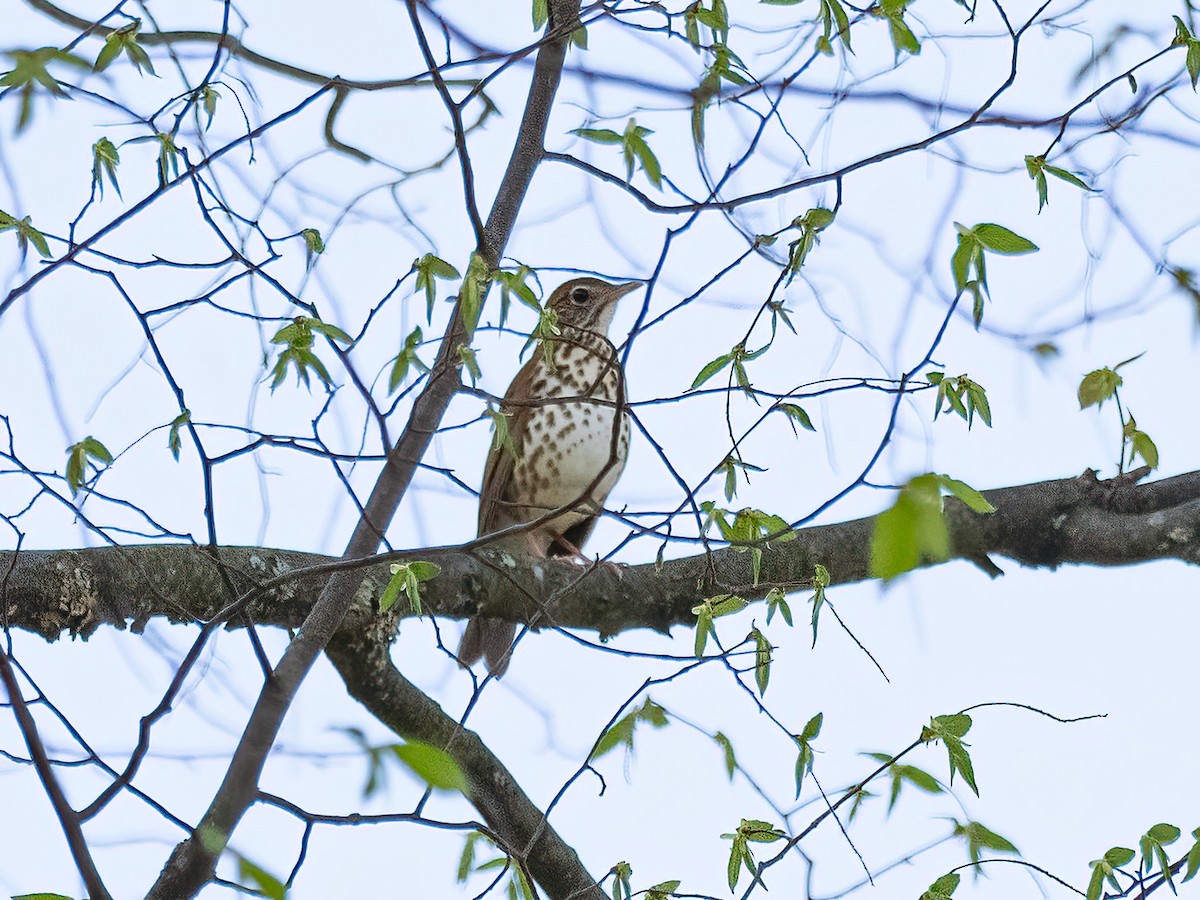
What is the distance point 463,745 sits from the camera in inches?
136

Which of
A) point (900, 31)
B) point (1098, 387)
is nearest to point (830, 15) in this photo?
point (900, 31)

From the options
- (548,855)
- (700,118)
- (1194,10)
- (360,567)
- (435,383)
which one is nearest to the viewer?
(360,567)

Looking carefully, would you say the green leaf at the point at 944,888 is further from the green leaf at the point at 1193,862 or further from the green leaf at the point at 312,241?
the green leaf at the point at 312,241

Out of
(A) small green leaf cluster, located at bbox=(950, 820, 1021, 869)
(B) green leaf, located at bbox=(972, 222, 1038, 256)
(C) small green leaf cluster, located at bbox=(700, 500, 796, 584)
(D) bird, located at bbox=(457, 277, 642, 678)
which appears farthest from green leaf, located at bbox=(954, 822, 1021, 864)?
(D) bird, located at bbox=(457, 277, 642, 678)

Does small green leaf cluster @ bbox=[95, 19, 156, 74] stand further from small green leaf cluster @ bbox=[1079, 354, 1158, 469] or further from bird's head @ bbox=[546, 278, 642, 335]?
bird's head @ bbox=[546, 278, 642, 335]

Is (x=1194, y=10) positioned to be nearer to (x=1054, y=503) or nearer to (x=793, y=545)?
(x=1054, y=503)

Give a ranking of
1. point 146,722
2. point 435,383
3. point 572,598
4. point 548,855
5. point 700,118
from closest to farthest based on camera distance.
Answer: point 146,722 → point 435,383 → point 700,118 → point 548,855 → point 572,598

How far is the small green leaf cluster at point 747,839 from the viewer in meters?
2.53

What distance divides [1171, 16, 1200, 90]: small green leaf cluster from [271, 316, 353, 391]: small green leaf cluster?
1.65m


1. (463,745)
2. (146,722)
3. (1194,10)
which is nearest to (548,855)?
(463,745)

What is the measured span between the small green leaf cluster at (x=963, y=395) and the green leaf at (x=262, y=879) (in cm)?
146

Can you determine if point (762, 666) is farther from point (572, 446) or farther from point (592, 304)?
point (592, 304)

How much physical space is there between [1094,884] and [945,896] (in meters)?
0.25

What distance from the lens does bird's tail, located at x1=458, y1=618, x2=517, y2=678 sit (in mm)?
4152
